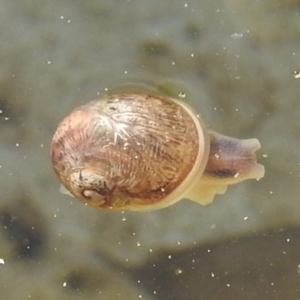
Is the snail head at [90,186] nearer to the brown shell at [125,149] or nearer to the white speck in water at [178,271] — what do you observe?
the brown shell at [125,149]

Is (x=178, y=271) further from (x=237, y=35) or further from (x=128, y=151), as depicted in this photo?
(x=237, y=35)

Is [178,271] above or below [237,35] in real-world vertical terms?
below

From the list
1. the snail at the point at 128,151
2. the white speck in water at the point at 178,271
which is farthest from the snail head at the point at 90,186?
the white speck in water at the point at 178,271

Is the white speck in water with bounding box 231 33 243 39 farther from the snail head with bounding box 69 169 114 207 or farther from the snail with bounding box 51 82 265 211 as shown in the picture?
the snail head with bounding box 69 169 114 207

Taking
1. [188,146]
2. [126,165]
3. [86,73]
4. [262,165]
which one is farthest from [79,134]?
[262,165]

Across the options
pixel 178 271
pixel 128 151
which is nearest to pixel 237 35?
pixel 128 151

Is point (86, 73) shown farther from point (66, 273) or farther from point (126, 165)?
point (66, 273)

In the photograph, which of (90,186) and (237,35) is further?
(237,35)

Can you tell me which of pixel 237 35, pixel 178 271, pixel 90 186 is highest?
pixel 237 35

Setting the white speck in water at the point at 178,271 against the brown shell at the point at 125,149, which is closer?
the brown shell at the point at 125,149
